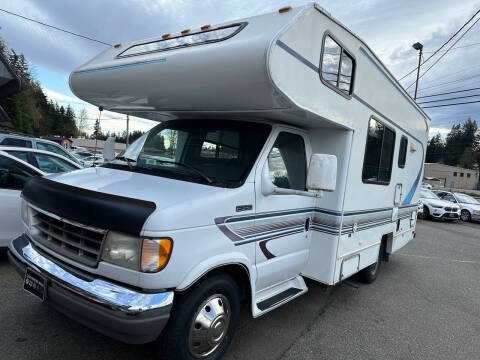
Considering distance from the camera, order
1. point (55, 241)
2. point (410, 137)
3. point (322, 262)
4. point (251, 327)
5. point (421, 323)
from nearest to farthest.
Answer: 1. point (55, 241)
2. point (251, 327)
3. point (322, 262)
4. point (421, 323)
5. point (410, 137)

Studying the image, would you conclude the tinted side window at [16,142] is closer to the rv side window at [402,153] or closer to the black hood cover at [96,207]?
the black hood cover at [96,207]

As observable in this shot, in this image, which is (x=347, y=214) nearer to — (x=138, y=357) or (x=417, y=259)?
(x=138, y=357)

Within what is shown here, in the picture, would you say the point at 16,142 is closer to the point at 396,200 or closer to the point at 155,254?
the point at 155,254

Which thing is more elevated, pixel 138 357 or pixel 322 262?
pixel 322 262

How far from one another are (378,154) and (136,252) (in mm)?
3734

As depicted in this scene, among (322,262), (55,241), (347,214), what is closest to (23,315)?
(55,241)

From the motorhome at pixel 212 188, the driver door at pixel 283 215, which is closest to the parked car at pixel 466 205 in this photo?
the motorhome at pixel 212 188

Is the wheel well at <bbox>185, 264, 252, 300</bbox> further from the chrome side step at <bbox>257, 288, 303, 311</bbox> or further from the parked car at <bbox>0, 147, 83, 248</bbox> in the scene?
the parked car at <bbox>0, 147, 83, 248</bbox>

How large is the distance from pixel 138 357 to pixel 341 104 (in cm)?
316

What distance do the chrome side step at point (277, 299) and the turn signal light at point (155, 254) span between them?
1.30m

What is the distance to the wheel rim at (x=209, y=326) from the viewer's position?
101 inches

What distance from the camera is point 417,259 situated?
25.0ft

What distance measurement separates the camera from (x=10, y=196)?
443 cm

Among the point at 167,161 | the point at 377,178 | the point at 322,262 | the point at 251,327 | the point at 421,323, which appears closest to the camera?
the point at 167,161
